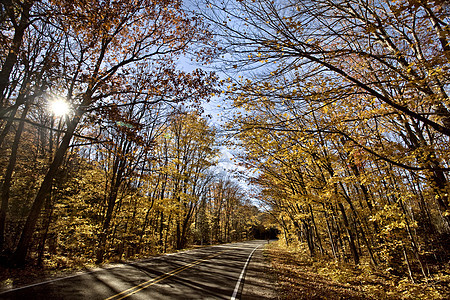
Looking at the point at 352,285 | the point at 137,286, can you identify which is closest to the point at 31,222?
the point at 137,286

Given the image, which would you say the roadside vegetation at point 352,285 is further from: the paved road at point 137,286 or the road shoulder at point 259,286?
the paved road at point 137,286

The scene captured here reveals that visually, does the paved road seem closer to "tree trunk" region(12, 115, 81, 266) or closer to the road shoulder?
the road shoulder

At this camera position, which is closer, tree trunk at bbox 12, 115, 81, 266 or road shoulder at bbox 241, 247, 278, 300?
road shoulder at bbox 241, 247, 278, 300

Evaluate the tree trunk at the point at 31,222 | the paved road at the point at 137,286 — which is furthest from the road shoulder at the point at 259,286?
the tree trunk at the point at 31,222

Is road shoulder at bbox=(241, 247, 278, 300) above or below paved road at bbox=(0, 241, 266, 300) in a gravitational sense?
below

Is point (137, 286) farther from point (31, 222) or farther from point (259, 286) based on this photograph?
point (31, 222)

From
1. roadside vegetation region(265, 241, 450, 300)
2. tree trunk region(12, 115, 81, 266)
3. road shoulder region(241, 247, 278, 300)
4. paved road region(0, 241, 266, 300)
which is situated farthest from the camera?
tree trunk region(12, 115, 81, 266)

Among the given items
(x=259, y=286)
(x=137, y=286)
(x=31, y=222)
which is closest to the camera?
(x=137, y=286)

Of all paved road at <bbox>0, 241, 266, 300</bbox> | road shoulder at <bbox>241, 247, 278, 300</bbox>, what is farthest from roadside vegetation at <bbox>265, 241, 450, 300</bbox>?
paved road at <bbox>0, 241, 266, 300</bbox>

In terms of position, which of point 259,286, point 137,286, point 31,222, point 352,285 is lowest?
point 352,285

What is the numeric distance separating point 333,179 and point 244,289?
5.25 metres

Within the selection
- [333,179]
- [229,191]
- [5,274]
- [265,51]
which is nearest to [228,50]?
[265,51]

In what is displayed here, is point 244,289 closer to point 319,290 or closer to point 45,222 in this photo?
point 319,290

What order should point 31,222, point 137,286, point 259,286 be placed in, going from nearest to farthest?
1. point 137,286
2. point 259,286
3. point 31,222
